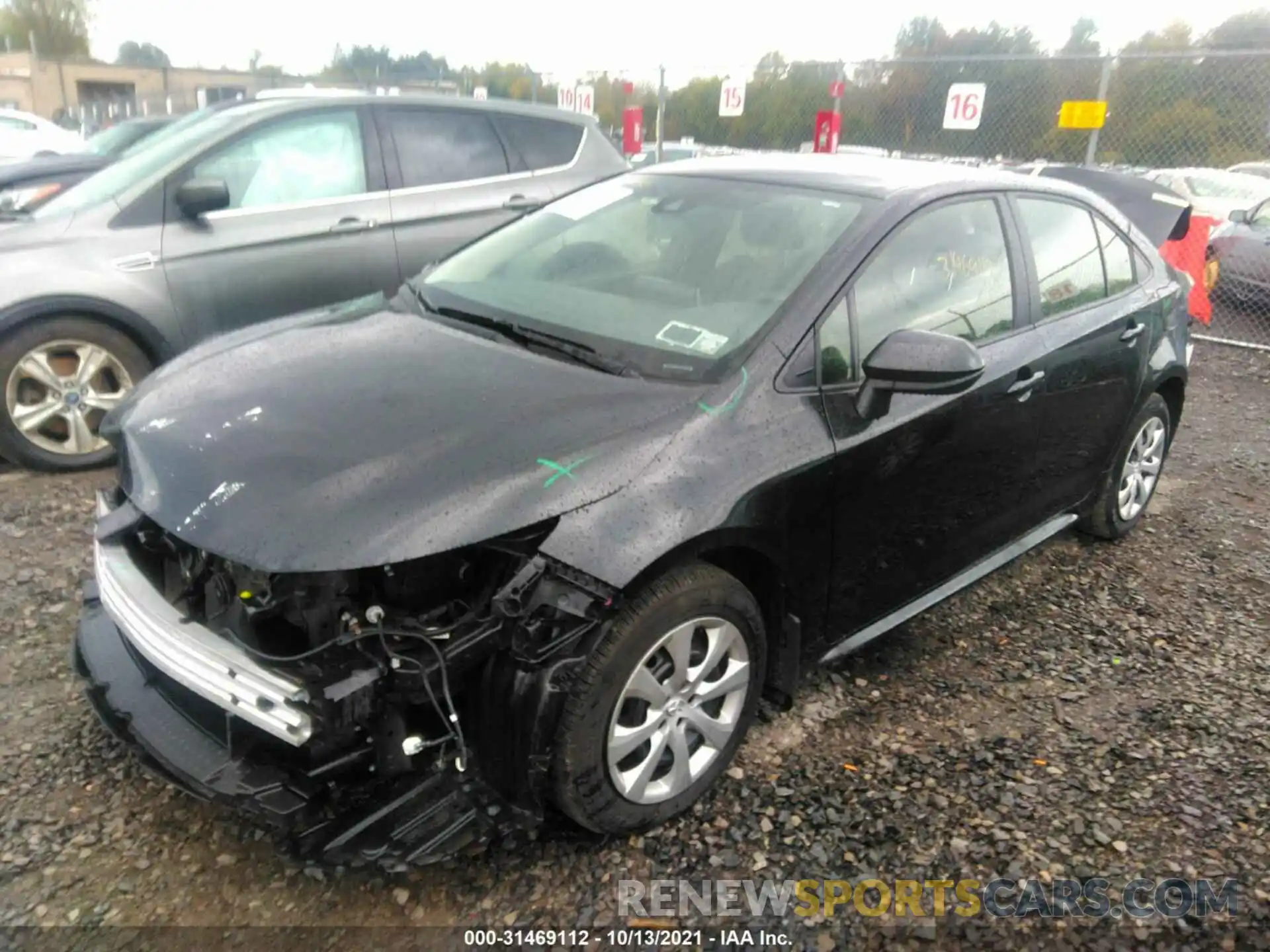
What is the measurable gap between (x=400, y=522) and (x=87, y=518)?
274 centimetres

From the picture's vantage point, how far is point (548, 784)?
2.19m

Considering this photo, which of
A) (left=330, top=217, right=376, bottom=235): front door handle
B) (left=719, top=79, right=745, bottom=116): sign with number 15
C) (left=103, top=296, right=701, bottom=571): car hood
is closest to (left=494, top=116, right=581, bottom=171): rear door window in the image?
(left=330, top=217, right=376, bottom=235): front door handle

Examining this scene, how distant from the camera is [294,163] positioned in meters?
5.04

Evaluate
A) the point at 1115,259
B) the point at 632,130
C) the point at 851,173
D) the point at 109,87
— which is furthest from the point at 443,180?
the point at 109,87

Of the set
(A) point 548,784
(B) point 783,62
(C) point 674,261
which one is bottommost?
(A) point 548,784

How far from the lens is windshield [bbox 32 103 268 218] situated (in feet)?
15.4

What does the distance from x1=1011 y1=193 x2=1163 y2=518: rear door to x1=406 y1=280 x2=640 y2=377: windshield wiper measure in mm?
1605

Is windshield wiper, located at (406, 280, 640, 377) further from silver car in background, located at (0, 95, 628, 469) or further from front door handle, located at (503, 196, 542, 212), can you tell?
front door handle, located at (503, 196, 542, 212)

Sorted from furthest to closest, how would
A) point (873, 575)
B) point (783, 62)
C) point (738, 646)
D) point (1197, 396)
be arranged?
point (783, 62) < point (1197, 396) < point (873, 575) < point (738, 646)

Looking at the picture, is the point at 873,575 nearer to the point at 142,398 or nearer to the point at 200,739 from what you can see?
the point at 200,739

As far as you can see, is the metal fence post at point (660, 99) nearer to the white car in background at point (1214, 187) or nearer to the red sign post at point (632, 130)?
the red sign post at point (632, 130)

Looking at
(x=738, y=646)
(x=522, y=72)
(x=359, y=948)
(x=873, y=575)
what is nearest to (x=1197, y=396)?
(x=873, y=575)

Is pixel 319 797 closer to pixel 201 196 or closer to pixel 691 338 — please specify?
pixel 691 338

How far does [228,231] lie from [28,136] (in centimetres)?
1566
